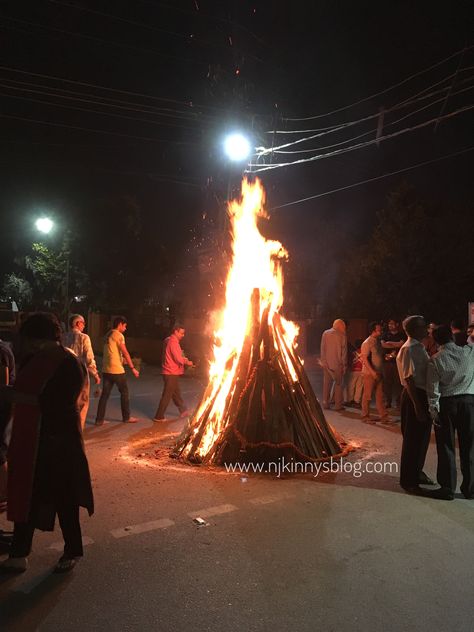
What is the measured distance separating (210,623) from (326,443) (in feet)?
12.7

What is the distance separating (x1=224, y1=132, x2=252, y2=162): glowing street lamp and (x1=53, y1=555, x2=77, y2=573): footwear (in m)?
9.68

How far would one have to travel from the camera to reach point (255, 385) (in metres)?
6.56

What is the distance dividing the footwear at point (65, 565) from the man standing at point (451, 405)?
3.58m

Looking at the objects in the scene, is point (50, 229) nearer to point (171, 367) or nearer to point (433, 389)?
point (171, 367)

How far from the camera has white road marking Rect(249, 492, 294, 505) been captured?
5.16 metres

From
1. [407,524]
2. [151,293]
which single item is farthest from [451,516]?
[151,293]

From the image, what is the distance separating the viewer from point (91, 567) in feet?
12.3

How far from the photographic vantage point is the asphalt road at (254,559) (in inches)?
124

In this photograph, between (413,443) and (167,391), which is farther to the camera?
(167,391)

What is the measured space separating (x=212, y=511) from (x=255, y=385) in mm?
1966

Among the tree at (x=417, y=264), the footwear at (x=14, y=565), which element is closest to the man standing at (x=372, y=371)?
the footwear at (x=14, y=565)

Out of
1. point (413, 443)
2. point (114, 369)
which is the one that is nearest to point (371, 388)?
point (413, 443)

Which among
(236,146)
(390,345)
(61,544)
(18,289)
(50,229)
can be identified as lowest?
(61,544)

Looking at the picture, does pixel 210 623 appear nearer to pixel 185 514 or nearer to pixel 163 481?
pixel 185 514
